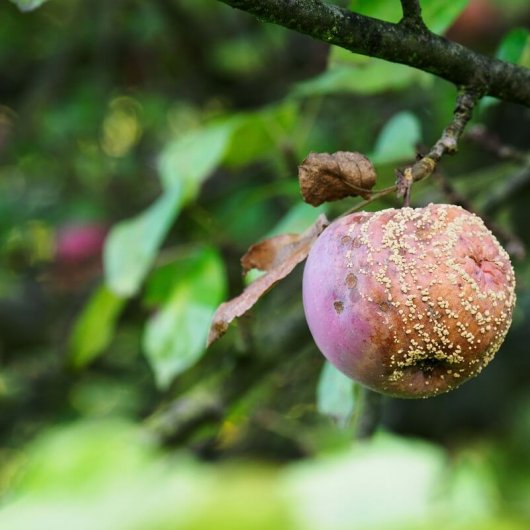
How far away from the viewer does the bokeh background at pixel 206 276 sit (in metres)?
0.73

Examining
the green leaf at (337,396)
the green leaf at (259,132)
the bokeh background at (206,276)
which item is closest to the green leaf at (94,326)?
the bokeh background at (206,276)

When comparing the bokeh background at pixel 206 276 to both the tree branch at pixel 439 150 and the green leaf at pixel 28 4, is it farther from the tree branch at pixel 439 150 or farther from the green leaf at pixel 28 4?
the tree branch at pixel 439 150

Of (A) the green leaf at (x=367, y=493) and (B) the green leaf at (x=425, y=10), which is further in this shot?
(B) the green leaf at (x=425, y=10)

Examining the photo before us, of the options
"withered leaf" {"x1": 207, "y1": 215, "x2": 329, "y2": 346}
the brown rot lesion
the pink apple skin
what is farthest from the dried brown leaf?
the pink apple skin

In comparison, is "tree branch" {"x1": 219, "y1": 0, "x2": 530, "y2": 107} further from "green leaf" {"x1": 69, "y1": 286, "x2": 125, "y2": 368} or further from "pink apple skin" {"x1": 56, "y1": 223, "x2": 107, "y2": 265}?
"pink apple skin" {"x1": 56, "y1": 223, "x2": 107, "y2": 265}

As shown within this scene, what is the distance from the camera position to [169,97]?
3314 mm

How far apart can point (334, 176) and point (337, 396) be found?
404 millimetres

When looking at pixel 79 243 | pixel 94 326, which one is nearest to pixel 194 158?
pixel 94 326

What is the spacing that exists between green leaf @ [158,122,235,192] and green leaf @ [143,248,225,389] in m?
0.13

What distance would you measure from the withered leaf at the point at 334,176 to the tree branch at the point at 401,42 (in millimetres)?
110

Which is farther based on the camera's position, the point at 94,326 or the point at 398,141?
the point at 94,326

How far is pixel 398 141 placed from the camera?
5.06 ft

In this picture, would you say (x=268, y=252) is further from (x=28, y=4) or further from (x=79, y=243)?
(x=79, y=243)

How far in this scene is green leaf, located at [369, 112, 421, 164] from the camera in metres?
1.49
